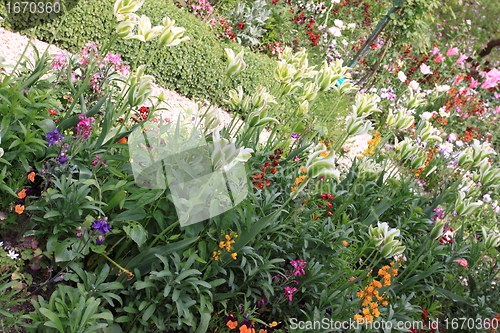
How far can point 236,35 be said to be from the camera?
238 inches

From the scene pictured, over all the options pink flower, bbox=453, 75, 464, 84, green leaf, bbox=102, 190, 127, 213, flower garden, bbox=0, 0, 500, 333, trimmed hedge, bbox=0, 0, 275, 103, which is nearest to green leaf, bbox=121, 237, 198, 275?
flower garden, bbox=0, 0, 500, 333

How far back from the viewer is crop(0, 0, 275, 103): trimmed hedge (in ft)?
13.9

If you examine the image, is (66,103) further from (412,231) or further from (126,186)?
(412,231)

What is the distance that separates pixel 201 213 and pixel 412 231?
80.2 inches

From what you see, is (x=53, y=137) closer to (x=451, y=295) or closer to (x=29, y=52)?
(x=29, y=52)

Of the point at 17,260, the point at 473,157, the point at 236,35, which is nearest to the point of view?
the point at 17,260

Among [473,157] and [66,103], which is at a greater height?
[473,157]

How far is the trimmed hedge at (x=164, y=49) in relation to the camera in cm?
423

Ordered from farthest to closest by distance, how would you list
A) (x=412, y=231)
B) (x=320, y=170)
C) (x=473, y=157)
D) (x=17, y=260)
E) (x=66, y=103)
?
(x=412, y=231)
(x=473, y=157)
(x=66, y=103)
(x=17, y=260)
(x=320, y=170)

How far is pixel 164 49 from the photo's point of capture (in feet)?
14.8

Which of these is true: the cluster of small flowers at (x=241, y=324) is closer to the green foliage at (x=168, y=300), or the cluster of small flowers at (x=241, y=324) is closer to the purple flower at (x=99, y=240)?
the green foliage at (x=168, y=300)

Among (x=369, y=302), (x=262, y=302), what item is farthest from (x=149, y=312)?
(x=369, y=302)

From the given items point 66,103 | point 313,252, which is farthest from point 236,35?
point 313,252

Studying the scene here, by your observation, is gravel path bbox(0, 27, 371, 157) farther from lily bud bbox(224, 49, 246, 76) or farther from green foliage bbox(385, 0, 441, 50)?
green foliage bbox(385, 0, 441, 50)
